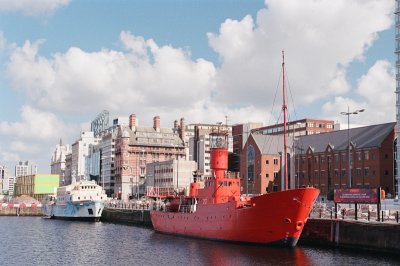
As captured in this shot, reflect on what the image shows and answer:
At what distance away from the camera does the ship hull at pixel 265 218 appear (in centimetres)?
5188

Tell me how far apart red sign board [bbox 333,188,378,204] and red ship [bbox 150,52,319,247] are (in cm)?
431

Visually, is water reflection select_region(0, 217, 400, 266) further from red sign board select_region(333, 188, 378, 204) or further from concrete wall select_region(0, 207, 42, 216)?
concrete wall select_region(0, 207, 42, 216)

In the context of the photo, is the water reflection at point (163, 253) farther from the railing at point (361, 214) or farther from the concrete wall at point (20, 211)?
the concrete wall at point (20, 211)

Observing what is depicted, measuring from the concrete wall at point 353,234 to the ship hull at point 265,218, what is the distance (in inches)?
120

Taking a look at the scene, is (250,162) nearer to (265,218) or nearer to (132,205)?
(132,205)

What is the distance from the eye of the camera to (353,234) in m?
50.8

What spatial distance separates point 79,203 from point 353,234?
73.6m

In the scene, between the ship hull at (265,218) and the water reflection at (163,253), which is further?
the ship hull at (265,218)

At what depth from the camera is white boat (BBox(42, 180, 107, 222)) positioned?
112 m

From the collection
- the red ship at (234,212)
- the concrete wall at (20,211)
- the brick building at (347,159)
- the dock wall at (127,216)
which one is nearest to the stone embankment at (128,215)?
the dock wall at (127,216)

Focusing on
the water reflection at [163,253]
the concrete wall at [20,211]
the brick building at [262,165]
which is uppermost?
the brick building at [262,165]

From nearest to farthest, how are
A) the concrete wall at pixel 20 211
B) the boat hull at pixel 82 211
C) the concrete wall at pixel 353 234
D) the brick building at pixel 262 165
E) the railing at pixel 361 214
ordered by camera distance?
the concrete wall at pixel 353 234 < the railing at pixel 361 214 < the boat hull at pixel 82 211 < the concrete wall at pixel 20 211 < the brick building at pixel 262 165

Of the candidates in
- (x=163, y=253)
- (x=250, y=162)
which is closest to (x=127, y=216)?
(x=250, y=162)

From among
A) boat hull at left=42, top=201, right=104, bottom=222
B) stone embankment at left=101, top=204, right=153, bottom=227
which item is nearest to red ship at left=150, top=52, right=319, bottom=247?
stone embankment at left=101, top=204, right=153, bottom=227
